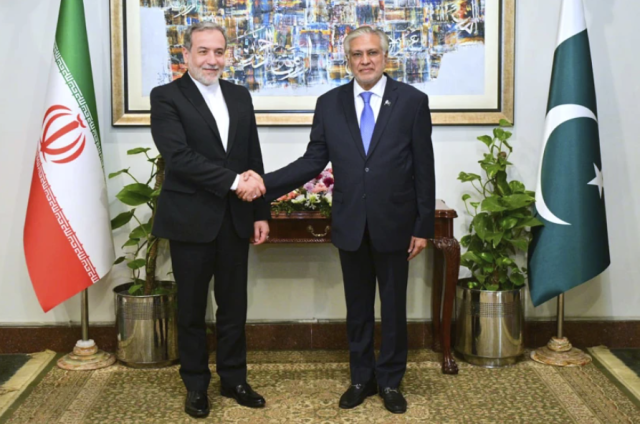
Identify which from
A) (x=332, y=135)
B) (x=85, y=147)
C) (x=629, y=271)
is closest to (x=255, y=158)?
(x=332, y=135)

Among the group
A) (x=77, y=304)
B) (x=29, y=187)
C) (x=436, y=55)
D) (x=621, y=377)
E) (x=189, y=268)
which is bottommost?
(x=621, y=377)

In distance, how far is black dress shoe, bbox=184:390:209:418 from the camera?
3.15 meters

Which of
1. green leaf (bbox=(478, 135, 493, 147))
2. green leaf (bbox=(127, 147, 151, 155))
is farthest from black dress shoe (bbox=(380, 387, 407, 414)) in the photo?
green leaf (bbox=(127, 147, 151, 155))

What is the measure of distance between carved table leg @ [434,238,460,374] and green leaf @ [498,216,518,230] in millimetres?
282

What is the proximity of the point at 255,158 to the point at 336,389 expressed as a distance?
1117 millimetres

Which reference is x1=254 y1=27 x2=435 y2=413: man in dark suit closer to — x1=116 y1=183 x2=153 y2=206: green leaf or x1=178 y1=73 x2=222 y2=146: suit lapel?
x1=178 y1=73 x2=222 y2=146: suit lapel

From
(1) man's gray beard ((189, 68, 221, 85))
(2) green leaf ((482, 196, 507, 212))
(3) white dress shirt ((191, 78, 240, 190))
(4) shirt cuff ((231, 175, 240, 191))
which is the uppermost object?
(1) man's gray beard ((189, 68, 221, 85))

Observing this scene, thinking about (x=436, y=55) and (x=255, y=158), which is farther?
(x=436, y=55)

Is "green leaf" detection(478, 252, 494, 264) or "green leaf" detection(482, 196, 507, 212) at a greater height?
"green leaf" detection(482, 196, 507, 212)

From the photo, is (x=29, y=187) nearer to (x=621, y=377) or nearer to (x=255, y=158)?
(x=255, y=158)

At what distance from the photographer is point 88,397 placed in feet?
11.2

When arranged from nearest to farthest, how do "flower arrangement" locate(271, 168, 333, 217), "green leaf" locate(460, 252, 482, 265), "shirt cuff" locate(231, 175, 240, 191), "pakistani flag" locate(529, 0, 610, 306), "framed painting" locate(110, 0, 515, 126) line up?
"shirt cuff" locate(231, 175, 240, 191) < "flower arrangement" locate(271, 168, 333, 217) < "pakistani flag" locate(529, 0, 610, 306) < "green leaf" locate(460, 252, 482, 265) < "framed painting" locate(110, 0, 515, 126)

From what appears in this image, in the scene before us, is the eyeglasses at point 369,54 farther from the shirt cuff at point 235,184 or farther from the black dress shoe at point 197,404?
the black dress shoe at point 197,404

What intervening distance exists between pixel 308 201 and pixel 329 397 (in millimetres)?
920
